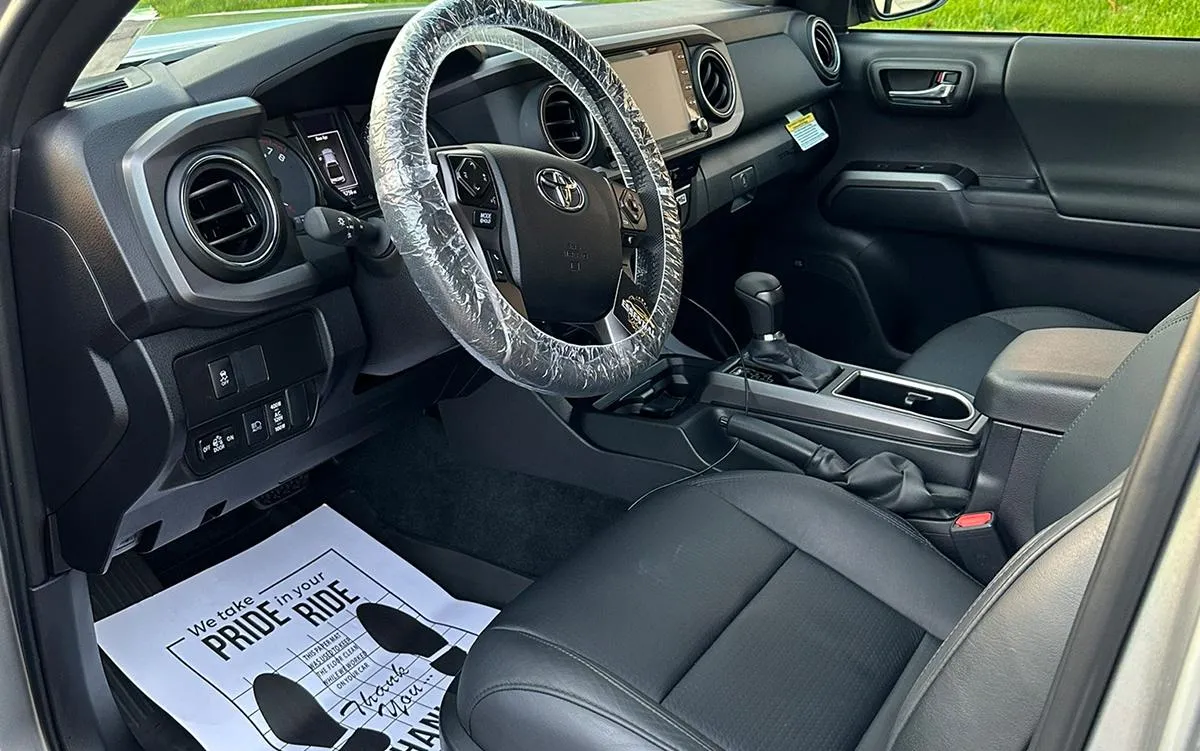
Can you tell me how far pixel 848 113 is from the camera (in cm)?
240

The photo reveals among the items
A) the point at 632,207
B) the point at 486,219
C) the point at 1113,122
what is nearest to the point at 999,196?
the point at 1113,122

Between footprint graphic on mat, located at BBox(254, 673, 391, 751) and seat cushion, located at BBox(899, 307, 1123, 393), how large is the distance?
3.35ft

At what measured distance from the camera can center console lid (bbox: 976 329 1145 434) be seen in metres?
1.33

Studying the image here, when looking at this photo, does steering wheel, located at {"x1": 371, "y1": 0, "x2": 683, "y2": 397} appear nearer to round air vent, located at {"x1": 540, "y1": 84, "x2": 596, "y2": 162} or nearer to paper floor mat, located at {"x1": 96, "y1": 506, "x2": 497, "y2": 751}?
round air vent, located at {"x1": 540, "y1": 84, "x2": 596, "y2": 162}

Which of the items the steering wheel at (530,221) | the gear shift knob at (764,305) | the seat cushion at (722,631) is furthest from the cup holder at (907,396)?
the steering wheel at (530,221)

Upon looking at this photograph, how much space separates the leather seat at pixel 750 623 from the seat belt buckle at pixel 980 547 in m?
0.12

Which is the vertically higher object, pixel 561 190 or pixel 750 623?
pixel 561 190

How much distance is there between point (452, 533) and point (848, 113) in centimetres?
125

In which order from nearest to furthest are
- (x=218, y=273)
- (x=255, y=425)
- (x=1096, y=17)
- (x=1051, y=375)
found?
(x=218, y=273) < (x=255, y=425) < (x=1051, y=375) < (x=1096, y=17)

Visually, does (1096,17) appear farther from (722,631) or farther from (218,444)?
(218,444)

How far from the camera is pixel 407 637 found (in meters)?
1.73

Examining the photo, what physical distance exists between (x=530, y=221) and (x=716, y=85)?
Result: 996mm

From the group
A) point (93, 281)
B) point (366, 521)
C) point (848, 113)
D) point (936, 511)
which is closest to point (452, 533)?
point (366, 521)

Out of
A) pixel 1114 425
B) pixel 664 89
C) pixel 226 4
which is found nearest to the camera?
pixel 1114 425
